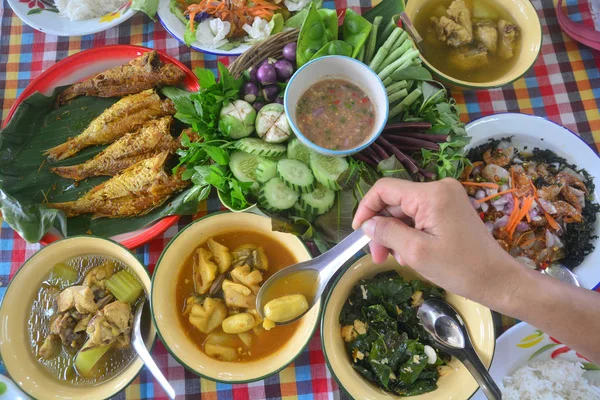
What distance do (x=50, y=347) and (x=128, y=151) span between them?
856 mm

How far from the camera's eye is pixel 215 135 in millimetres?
1725

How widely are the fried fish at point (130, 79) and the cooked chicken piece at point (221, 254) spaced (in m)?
0.78

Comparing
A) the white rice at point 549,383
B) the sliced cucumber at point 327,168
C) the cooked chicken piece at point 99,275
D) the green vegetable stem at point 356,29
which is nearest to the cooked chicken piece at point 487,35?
the green vegetable stem at point 356,29

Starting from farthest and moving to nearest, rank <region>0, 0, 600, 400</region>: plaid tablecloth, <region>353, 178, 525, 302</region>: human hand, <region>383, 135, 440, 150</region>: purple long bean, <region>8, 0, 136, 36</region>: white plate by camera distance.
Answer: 1. <region>0, 0, 600, 400</region>: plaid tablecloth
2. <region>8, 0, 136, 36</region>: white plate
3. <region>383, 135, 440, 150</region>: purple long bean
4. <region>353, 178, 525, 302</region>: human hand

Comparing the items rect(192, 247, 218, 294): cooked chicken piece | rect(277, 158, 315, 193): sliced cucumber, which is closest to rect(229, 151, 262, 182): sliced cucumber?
rect(277, 158, 315, 193): sliced cucumber

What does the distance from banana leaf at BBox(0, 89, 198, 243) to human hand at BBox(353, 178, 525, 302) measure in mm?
900

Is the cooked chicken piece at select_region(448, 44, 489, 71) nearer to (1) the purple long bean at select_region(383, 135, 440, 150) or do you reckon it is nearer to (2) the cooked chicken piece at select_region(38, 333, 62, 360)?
(1) the purple long bean at select_region(383, 135, 440, 150)

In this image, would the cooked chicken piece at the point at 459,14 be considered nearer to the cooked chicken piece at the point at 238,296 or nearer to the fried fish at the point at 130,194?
the fried fish at the point at 130,194

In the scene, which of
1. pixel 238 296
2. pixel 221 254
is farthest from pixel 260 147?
pixel 238 296

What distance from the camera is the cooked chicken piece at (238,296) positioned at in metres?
1.67

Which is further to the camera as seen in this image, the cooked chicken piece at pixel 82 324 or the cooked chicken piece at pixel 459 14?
the cooked chicken piece at pixel 459 14

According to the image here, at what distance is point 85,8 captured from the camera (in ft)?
6.58

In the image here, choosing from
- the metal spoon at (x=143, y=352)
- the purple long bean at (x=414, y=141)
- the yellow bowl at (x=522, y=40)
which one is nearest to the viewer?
the metal spoon at (x=143, y=352)

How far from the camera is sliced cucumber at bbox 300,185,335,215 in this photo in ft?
5.54
